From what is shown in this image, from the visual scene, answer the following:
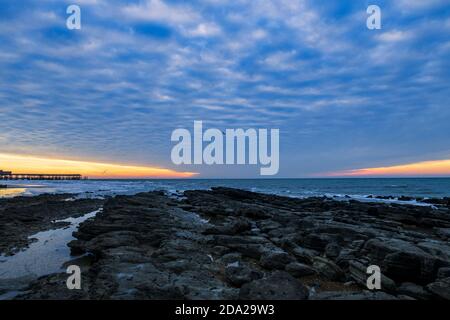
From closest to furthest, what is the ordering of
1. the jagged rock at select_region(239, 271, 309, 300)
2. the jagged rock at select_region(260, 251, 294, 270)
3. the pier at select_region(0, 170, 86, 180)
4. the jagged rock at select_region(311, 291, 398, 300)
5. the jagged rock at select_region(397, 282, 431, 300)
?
the jagged rock at select_region(311, 291, 398, 300), the jagged rock at select_region(239, 271, 309, 300), the jagged rock at select_region(397, 282, 431, 300), the jagged rock at select_region(260, 251, 294, 270), the pier at select_region(0, 170, 86, 180)

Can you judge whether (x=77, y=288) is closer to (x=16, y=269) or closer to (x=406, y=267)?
Answer: (x=16, y=269)

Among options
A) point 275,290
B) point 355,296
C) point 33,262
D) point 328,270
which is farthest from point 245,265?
point 33,262

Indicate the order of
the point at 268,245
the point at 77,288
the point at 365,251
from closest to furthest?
the point at 77,288 → the point at 365,251 → the point at 268,245

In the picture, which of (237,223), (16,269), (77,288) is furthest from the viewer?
(237,223)

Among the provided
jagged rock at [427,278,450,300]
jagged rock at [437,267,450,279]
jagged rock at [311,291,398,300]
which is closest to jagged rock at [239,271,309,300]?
jagged rock at [311,291,398,300]

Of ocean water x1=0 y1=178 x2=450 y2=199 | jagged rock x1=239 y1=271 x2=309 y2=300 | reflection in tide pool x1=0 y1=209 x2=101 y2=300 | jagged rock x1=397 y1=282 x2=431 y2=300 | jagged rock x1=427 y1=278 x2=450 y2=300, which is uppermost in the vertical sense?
Result: jagged rock x1=239 y1=271 x2=309 y2=300

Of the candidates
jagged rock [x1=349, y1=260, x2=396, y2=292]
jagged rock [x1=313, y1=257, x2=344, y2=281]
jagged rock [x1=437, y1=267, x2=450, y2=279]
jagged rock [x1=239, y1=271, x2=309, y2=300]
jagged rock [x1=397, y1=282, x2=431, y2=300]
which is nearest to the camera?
jagged rock [x1=239, y1=271, x2=309, y2=300]

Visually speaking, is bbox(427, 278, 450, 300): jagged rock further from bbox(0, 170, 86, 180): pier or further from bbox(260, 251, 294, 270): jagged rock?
bbox(0, 170, 86, 180): pier

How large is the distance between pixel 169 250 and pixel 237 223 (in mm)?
6352

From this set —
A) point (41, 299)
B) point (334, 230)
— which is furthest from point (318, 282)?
point (41, 299)

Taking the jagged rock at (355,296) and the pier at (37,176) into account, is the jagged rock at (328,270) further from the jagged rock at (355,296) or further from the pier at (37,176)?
the pier at (37,176)

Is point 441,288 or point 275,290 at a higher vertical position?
point 275,290

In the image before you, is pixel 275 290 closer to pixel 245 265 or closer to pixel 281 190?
pixel 245 265

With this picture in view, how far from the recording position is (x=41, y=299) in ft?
24.5
